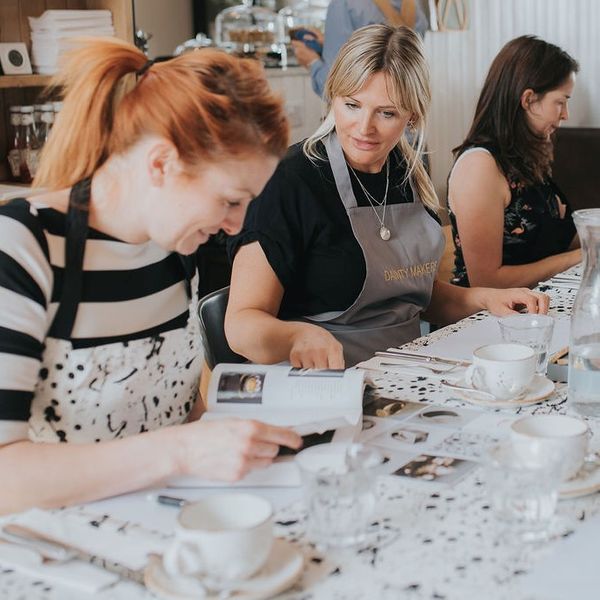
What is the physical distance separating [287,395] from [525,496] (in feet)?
1.69

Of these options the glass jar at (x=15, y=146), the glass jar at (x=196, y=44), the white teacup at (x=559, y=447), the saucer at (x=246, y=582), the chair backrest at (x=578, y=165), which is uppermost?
the glass jar at (x=196, y=44)

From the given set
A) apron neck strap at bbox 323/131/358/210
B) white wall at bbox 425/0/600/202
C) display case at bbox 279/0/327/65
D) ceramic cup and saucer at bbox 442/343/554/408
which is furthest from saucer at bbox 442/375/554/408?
white wall at bbox 425/0/600/202

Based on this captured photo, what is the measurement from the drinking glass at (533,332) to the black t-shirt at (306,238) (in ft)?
1.56

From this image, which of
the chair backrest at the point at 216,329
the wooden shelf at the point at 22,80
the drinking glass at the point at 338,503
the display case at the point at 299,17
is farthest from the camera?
the display case at the point at 299,17

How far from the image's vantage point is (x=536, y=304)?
2.16 m

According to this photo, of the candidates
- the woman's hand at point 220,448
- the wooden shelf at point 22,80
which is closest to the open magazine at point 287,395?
the woman's hand at point 220,448

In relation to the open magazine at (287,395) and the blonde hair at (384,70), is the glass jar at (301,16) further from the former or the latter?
the open magazine at (287,395)

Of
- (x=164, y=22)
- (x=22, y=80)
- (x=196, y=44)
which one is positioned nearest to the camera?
(x=22, y=80)

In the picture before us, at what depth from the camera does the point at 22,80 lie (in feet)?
10.4

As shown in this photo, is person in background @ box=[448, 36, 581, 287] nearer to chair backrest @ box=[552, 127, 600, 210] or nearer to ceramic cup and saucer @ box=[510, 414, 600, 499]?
chair backrest @ box=[552, 127, 600, 210]

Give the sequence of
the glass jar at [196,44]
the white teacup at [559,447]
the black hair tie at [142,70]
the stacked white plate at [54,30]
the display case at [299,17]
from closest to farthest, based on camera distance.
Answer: the white teacup at [559,447], the black hair tie at [142,70], the stacked white plate at [54,30], the glass jar at [196,44], the display case at [299,17]

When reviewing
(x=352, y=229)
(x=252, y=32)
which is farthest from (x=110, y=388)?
(x=252, y=32)

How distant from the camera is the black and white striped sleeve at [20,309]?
Result: 127cm

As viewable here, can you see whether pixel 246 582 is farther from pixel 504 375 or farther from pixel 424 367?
pixel 424 367
